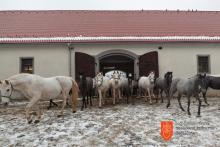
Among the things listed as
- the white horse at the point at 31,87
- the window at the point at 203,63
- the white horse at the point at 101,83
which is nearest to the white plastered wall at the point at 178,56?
the window at the point at 203,63

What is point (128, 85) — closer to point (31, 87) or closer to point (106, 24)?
point (31, 87)

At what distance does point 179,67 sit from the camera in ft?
50.8

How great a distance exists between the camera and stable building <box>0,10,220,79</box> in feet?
48.9

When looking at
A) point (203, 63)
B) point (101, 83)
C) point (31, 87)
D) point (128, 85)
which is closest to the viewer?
point (31, 87)

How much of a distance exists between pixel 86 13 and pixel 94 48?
17.6 feet

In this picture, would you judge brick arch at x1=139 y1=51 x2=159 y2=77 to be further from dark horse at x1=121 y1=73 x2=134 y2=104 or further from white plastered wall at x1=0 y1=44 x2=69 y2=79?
white plastered wall at x1=0 y1=44 x2=69 y2=79

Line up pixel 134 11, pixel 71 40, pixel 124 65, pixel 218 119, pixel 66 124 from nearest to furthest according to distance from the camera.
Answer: pixel 66 124 < pixel 218 119 < pixel 71 40 < pixel 124 65 < pixel 134 11

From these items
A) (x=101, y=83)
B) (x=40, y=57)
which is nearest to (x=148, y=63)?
(x=101, y=83)

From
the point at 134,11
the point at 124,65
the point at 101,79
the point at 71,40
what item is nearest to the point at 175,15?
the point at 134,11

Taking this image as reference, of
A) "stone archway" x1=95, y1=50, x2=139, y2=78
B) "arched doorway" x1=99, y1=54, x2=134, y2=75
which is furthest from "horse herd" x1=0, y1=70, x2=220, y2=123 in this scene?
"arched doorway" x1=99, y1=54, x2=134, y2=75

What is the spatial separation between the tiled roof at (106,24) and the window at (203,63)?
62.0 inches

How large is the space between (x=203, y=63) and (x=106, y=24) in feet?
23.9

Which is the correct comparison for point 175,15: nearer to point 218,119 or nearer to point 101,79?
point 101,79

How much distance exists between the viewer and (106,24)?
57.2 feet
